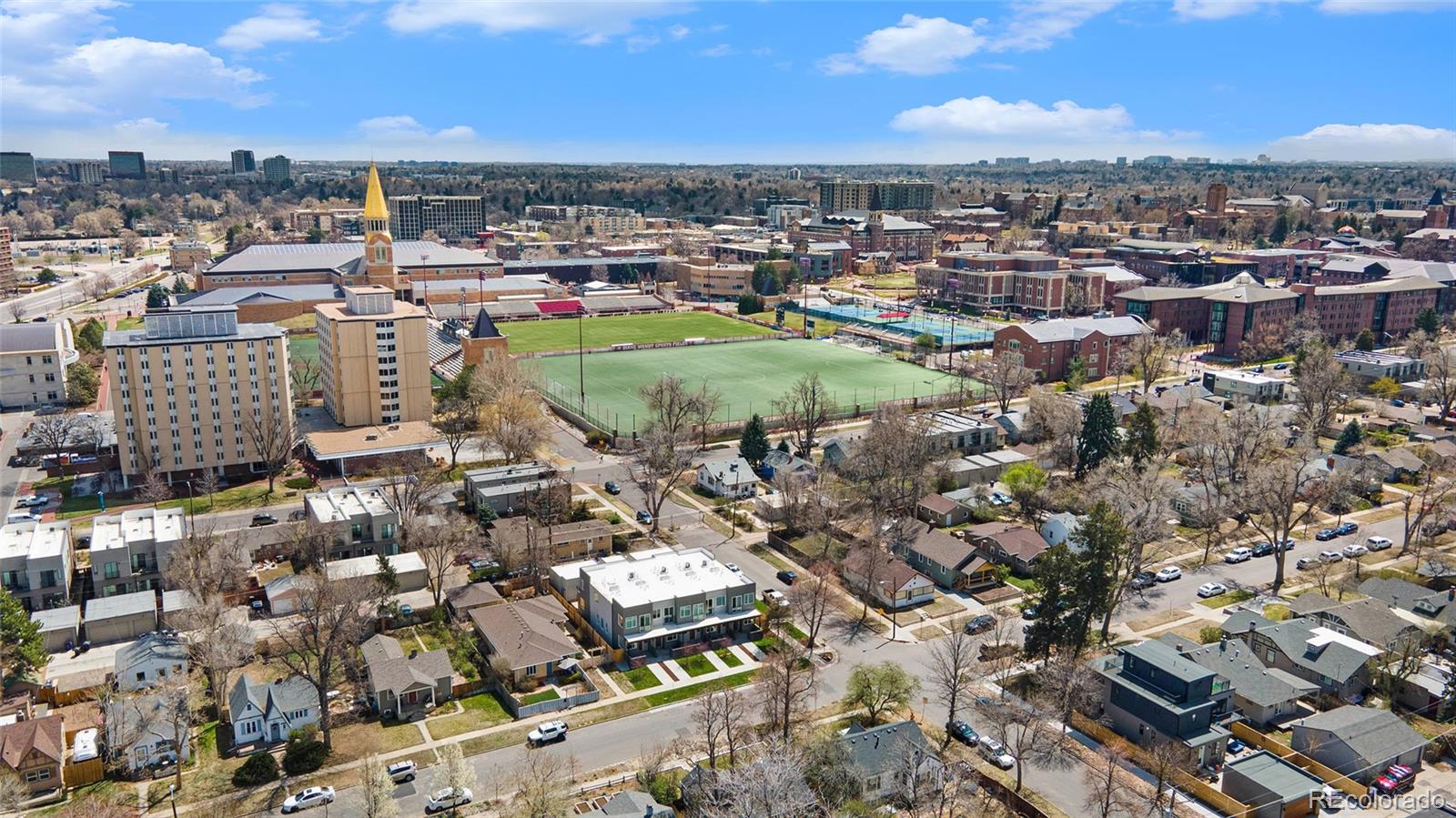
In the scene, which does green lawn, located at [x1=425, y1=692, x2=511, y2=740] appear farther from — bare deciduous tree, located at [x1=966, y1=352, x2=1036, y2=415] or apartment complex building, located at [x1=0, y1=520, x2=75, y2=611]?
bare deciduous tree, located at [x1=966, y1=352, x2=1036, y2=415]

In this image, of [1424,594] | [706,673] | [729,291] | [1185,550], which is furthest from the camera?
[729,291]

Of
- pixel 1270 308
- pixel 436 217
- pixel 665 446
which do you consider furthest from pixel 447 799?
pixel 436 217

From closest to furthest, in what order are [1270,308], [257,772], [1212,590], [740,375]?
[257,772] < [1212,590] < [740,375] < [1270,308]

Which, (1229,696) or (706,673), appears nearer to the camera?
(1229,696)

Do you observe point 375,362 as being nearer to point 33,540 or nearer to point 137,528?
point 137,528

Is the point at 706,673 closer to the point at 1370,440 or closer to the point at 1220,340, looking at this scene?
the point at 1370,440

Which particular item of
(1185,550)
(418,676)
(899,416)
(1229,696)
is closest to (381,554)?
(418,676)
